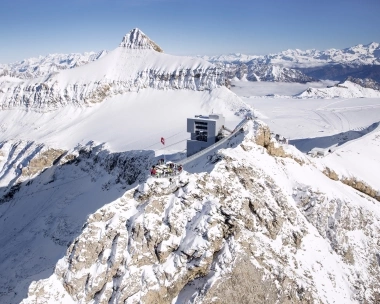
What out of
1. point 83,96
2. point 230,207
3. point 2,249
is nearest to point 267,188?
point 230,207

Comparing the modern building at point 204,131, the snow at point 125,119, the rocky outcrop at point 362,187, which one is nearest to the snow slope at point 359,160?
the rocky outcrop at point 362,187

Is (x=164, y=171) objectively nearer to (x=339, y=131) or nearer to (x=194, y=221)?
(x=194, y=221)

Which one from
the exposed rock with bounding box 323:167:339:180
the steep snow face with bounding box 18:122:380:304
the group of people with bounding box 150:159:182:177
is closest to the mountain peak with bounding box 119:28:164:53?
the exposed rock with bounding box 323:167:339:180

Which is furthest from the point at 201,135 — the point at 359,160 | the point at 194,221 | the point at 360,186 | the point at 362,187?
the point at 359,160

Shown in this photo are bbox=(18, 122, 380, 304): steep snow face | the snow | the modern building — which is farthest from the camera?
the snow

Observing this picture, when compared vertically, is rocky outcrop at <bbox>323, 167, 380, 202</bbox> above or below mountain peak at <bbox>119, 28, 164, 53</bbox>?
below

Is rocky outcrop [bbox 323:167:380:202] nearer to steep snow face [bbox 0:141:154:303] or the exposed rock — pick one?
the exposed rock
